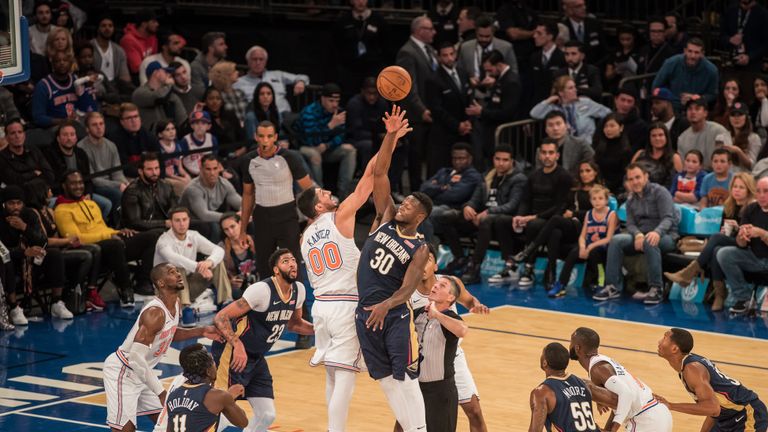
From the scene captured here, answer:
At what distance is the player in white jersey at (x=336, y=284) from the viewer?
30.2 ft

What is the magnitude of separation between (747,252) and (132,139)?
25.8ft

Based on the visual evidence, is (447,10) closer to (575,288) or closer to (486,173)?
(486,173)

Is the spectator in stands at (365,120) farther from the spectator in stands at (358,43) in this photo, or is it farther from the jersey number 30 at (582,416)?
the jersey number 30 at (582,416)

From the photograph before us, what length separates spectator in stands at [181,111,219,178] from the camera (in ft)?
55.8

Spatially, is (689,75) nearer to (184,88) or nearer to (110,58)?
(184,88)

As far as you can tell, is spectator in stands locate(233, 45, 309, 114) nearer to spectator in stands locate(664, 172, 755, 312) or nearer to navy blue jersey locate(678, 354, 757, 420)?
spectator in stands locate(664, 172, 755, 312)

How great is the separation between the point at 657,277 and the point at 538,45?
4.90 meters

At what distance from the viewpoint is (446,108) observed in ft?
60.7

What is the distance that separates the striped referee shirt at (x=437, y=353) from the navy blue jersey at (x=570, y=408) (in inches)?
39.2

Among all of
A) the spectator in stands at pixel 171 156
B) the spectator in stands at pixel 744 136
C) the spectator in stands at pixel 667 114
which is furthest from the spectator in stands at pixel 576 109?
the spectator in stands at pixel 171 156

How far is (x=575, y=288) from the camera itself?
1631 cm

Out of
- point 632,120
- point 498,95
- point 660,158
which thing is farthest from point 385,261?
point 498,95

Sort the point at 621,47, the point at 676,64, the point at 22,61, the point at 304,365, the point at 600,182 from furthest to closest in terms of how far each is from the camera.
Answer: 1. the point at 621,47
2. the point at 676,64
3. the point at 600,182
4. the point at 304,365
5. the point at 22,61

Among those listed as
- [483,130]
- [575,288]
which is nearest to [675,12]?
[483,130]
